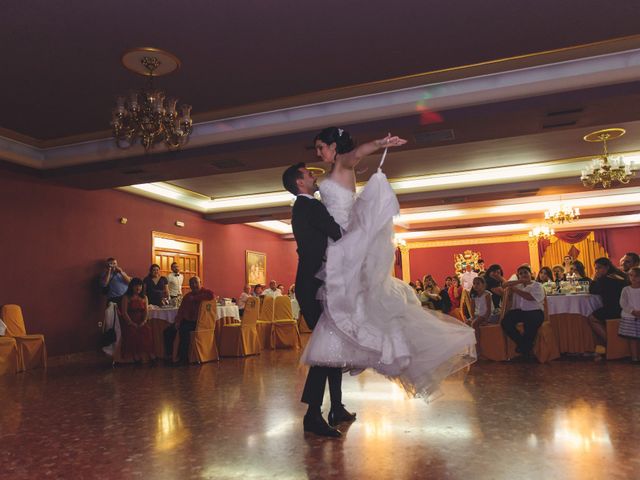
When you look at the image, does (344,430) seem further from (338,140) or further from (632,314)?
(632,314)

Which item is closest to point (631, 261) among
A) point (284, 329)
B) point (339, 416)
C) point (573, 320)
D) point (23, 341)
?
point (573, 320)

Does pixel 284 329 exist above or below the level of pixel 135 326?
below

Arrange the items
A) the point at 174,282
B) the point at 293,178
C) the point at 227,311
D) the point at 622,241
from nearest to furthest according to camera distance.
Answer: the point at 293,178, the point at 227,311, the point at 174,282, the point at 622,241

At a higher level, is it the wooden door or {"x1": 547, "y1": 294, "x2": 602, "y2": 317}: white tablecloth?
the wooden door

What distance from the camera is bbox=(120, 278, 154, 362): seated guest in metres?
7.12

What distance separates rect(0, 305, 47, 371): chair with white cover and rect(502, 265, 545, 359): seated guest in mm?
6103

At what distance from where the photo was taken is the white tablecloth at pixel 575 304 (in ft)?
20.0

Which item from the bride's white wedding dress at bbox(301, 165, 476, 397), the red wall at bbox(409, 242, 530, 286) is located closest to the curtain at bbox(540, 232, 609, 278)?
the red wall at bbox(409, 242, 530, 286)

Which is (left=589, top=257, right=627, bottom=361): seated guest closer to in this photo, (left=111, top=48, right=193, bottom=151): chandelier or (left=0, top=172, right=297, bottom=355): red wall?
Answer: (left=111, top=48, right=193, bottom=151): chandelier

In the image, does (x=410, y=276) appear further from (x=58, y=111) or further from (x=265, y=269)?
(x=58, y=111)

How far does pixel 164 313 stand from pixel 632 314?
5.96 meters

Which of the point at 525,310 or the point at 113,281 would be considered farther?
the point at 113,281

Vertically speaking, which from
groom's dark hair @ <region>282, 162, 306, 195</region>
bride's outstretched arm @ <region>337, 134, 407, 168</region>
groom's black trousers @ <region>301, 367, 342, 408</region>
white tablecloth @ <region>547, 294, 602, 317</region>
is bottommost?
groom's black trousers @ <region>301, 367, 342, 408</region>

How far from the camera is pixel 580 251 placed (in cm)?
1767
